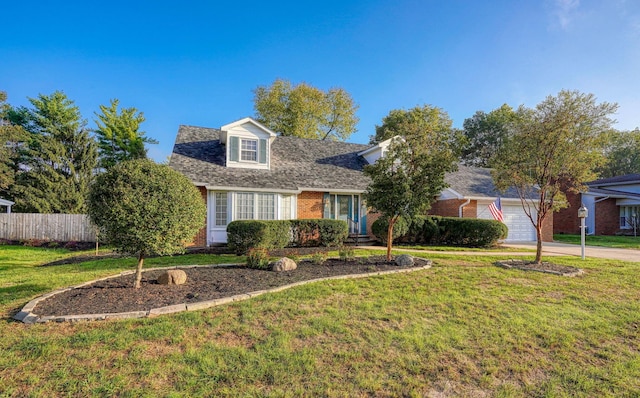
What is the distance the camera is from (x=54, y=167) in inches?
818

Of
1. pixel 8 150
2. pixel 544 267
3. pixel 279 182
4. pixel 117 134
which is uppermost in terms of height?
pixel 117 134

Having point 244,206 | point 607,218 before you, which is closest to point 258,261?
point 244,206

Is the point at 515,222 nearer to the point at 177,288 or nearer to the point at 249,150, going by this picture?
the point at 249,150

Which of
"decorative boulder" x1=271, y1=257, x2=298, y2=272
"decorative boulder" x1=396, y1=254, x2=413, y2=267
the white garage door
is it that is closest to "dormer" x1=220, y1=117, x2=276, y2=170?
"decorative boulder" x1=271, y1=257, x2=298, y2=272

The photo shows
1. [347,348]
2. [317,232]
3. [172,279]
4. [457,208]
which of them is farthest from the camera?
[457,208]

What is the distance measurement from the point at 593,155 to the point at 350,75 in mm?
11261

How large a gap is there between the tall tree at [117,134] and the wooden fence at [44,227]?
10313mm

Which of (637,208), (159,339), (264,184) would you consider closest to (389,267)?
(159,339)

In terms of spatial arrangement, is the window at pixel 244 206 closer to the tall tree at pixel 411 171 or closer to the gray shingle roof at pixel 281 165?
the gray shingle roof at pixel 281 165

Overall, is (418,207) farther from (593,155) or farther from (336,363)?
(336,363)

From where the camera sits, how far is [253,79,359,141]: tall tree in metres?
31.3

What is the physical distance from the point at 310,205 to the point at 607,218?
24406 mm

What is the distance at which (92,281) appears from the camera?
6.79 metres

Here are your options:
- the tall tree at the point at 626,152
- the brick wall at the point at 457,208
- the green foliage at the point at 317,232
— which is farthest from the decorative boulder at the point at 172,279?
the tall tree at the point at 626,152
